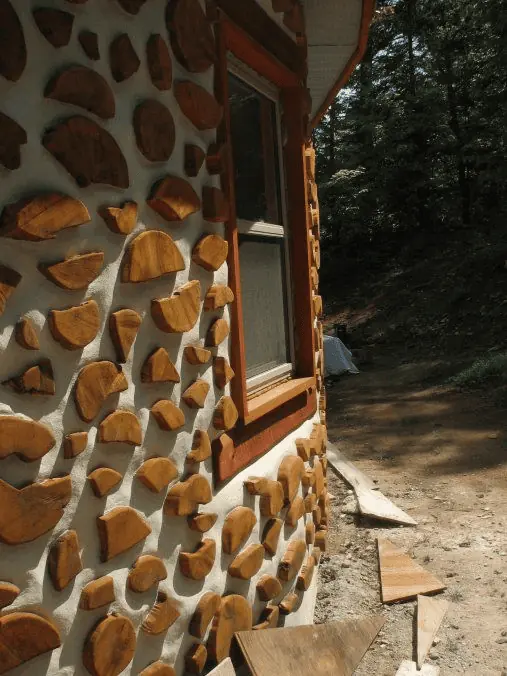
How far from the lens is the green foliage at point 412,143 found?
61.8 feet

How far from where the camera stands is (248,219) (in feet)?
9.43

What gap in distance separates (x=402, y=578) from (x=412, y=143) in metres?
17.9

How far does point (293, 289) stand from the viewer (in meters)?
3.26

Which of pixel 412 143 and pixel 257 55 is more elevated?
pixel 412 143

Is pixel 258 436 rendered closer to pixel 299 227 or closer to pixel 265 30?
pixel 299 227

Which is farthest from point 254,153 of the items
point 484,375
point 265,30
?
point 484,375

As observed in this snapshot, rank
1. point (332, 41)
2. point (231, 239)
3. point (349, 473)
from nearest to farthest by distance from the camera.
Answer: point (231, 239)
point (332, 41)
point (349, 473)

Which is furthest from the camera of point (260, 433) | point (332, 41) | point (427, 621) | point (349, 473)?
point (349, 473)

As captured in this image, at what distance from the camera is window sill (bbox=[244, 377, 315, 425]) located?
2568 mm

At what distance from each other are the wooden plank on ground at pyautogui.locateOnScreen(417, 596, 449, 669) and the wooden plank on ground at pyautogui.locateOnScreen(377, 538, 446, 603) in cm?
10

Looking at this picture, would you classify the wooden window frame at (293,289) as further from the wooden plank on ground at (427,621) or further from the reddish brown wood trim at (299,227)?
the wooden plank on ground at (427,621)

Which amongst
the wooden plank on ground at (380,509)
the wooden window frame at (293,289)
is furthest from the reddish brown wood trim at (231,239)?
the wooden plank on ground at (380,509)

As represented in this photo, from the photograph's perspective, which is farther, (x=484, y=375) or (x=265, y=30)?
(x=484, y=375)

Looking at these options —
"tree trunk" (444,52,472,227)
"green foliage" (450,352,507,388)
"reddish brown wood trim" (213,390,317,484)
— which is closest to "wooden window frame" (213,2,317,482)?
Answer: "reddish brown wood trim" (213,390,317,484)
